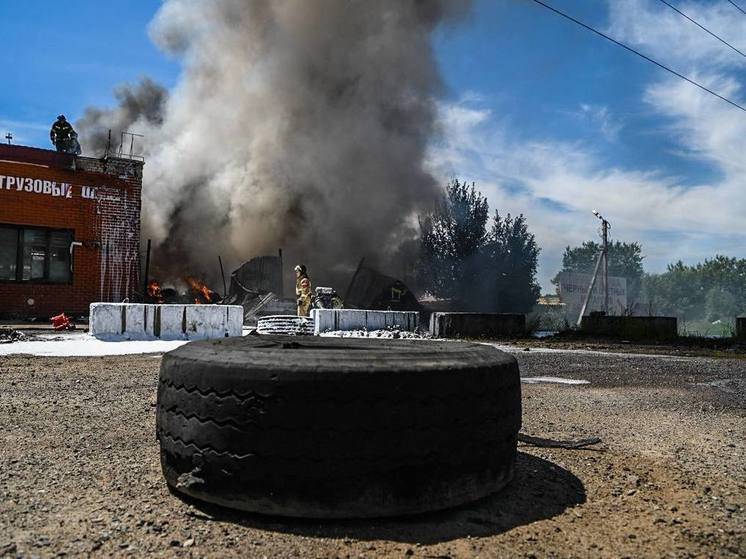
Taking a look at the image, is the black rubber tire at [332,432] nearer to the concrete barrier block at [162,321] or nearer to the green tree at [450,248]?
the concrete barrier block at [162,321]

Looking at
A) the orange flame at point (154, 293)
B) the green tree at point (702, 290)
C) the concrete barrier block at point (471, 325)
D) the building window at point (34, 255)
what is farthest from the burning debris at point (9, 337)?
the green tree at point (702, 290)

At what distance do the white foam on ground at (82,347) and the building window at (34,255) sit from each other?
26.4 feet

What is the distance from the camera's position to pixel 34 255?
17719mm

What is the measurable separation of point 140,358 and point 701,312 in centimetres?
8920

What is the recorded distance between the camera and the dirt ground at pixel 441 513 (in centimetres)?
209

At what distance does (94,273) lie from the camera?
60.1 ft

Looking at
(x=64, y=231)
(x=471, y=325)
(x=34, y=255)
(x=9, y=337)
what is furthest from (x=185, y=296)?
(x=9, y=337)

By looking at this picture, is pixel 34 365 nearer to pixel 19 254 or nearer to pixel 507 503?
pixel 507 503

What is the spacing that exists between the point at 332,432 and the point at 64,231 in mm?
18373

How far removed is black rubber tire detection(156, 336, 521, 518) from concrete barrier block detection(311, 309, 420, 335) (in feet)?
36.8

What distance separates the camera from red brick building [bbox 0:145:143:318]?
17.3 m

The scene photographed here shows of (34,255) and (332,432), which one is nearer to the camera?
(332,432)

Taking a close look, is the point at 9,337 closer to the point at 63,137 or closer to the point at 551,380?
the point at 551,380

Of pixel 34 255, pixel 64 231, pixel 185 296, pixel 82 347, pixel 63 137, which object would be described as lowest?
pixel 82 347
